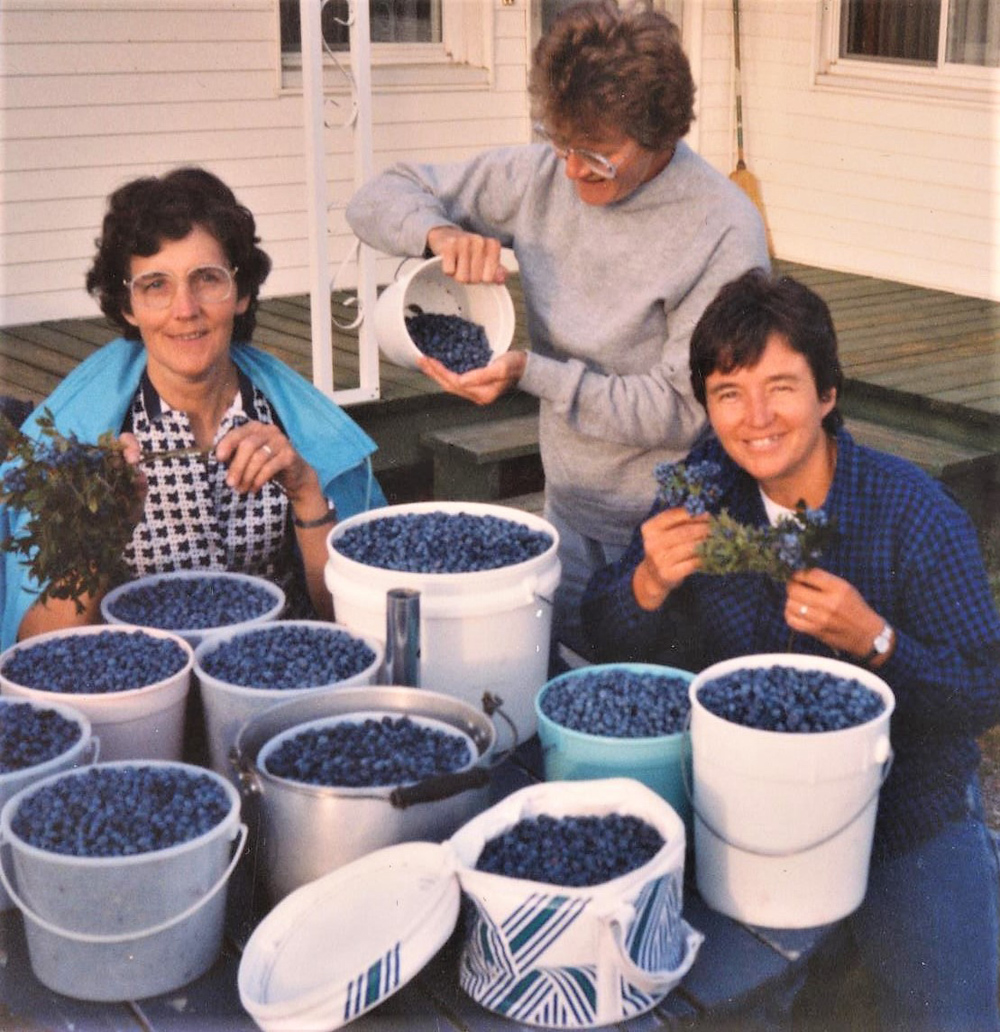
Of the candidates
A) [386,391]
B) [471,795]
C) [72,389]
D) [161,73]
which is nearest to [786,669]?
[471,795]

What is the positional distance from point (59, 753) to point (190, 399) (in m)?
1.05

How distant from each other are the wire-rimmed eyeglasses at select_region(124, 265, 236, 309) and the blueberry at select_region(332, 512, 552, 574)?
24.2 inches


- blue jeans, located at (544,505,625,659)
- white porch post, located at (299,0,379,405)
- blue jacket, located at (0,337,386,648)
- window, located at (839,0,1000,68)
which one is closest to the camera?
blue jacket, located at (0,337,386,648)

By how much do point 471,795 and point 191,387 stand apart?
123 centimetres

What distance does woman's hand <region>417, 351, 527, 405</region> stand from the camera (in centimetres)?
251

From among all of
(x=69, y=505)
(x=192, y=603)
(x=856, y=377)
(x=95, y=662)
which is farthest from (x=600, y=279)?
(x=856, y=377)

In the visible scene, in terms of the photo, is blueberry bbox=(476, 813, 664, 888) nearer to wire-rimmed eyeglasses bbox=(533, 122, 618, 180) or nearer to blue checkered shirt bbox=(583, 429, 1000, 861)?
blue checkered shirt bbox=(583, 429, 1000, 861)

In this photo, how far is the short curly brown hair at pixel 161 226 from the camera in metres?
2.56

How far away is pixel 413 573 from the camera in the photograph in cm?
199

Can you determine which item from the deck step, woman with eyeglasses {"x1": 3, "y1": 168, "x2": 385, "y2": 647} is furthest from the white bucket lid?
the deck step

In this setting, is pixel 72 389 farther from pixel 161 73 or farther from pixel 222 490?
pixel 161 73

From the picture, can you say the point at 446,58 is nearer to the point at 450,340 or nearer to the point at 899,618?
the point at 450,340

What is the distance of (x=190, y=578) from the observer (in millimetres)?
2314

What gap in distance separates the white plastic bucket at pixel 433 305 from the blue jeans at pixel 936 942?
1153 mm
